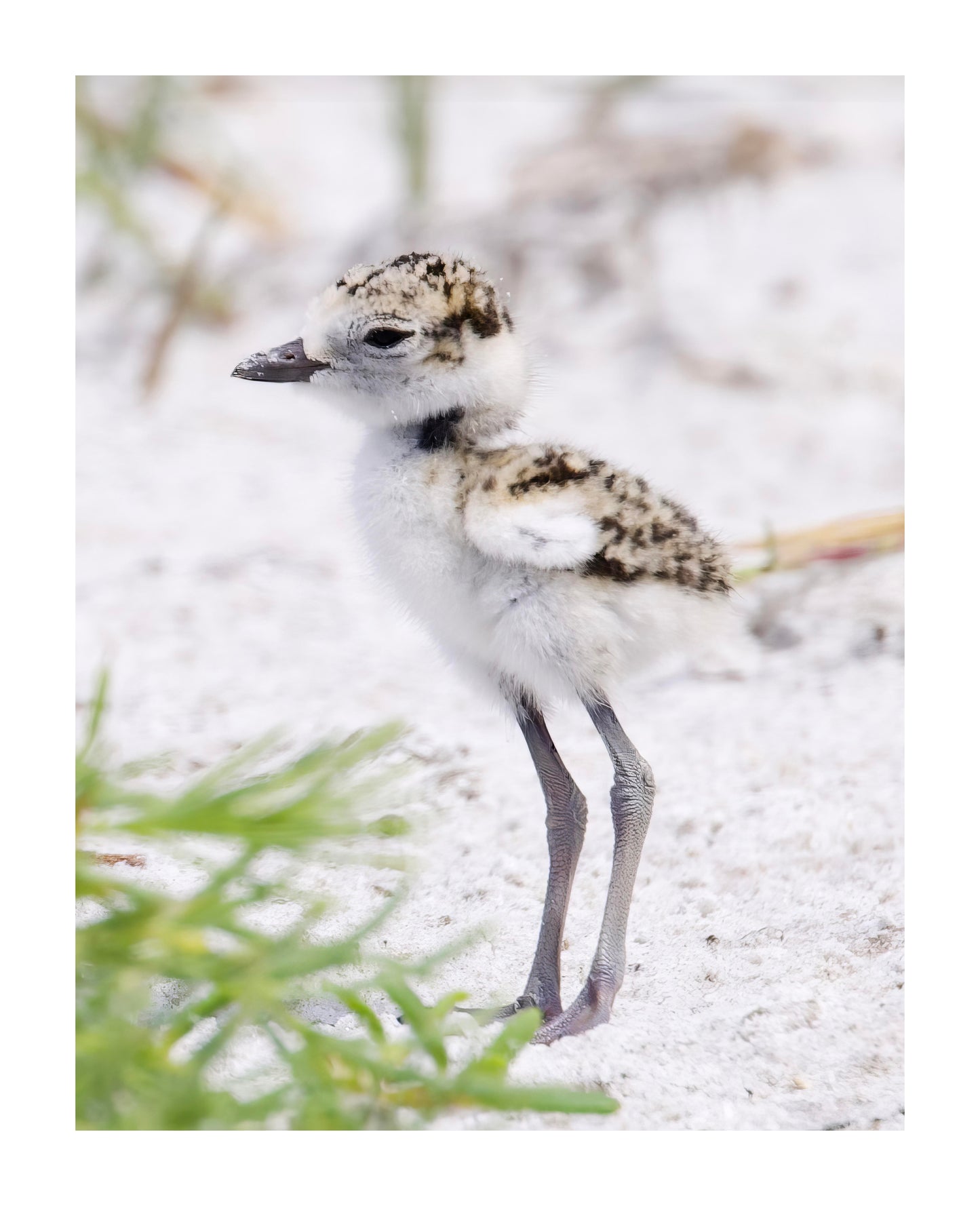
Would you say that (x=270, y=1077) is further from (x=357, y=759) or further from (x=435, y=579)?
(x=435, y=579)

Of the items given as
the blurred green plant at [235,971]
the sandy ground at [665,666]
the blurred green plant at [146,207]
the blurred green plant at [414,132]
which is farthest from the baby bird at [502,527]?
the blurred green plant at [414,132]

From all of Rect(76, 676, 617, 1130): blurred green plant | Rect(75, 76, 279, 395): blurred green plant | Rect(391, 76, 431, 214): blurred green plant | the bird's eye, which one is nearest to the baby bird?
the bird's eye

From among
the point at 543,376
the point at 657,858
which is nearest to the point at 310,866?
the point at 657,858

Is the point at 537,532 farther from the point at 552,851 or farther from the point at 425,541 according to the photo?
the point at 552,851

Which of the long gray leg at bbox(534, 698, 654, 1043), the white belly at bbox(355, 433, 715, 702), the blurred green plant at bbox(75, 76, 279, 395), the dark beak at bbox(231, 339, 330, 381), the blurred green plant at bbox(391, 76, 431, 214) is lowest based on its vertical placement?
the long gray leg at bbox(534, 698, 654, 1043)

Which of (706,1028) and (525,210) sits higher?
(525,210)

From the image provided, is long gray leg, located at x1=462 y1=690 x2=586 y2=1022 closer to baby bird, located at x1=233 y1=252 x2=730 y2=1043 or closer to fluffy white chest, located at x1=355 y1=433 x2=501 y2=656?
baby bird, located at x1=233 y1=252 x2=730 y2=1043

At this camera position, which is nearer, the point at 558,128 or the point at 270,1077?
the point at 270,1077

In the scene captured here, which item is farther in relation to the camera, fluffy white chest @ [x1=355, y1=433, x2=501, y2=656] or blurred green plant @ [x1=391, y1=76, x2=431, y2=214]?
blurred green plant @ [x1=391, y1=76, x2=431, y2=214]
